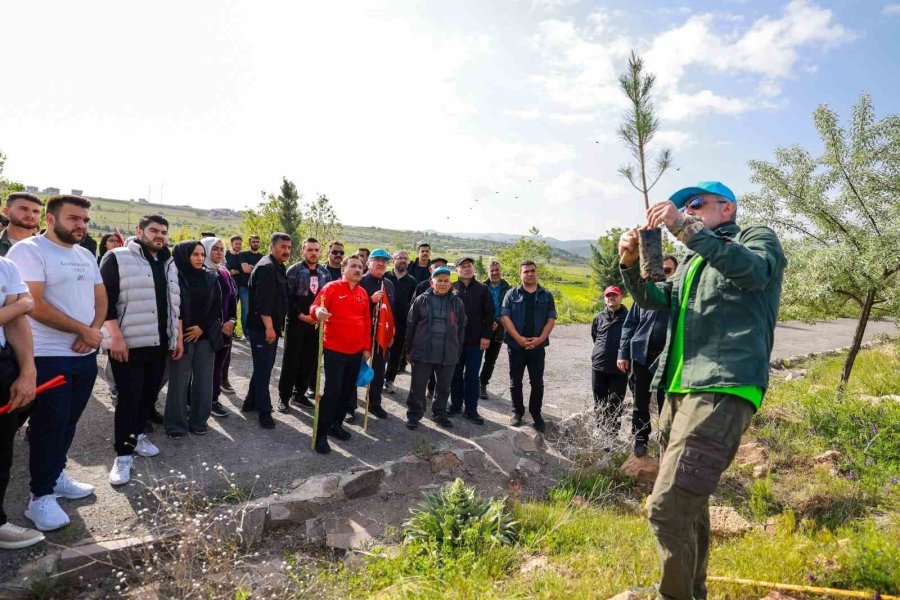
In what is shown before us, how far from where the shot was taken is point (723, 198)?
288cm

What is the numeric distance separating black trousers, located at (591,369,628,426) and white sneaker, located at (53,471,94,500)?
5451mm

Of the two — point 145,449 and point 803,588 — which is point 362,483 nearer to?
point 145,449

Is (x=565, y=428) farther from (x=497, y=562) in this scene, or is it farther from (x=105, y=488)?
(x=105, y=488)

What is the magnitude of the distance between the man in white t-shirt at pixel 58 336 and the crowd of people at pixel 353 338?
0.04 ft

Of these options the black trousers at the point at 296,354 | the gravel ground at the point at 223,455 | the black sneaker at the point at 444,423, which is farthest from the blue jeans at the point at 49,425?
the black sneaker at the point at 444,423

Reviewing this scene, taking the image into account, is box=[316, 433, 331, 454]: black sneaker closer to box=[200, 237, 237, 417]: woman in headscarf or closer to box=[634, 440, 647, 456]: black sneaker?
box=[200, 237, 237, 417]: woman in headscarf

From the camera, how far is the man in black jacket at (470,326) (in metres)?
7.29

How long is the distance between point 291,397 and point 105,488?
9.75 ft

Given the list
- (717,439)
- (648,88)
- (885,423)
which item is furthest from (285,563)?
(885,423)

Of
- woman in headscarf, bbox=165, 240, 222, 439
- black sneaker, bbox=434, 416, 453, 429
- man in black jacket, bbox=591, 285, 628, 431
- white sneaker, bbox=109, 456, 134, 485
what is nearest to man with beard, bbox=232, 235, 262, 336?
woman in headscarf, bbox=165, 240, 222, 439

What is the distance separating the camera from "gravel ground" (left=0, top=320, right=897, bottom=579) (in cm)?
374

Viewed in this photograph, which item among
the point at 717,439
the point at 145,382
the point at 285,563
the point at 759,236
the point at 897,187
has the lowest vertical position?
the point at 285,563

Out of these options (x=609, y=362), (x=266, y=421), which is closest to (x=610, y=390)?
(x=609, y=362)

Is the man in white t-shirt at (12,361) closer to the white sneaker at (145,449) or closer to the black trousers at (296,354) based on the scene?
the white sneaker at (145,449)
